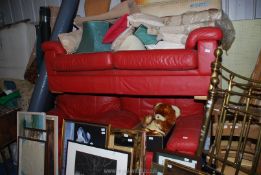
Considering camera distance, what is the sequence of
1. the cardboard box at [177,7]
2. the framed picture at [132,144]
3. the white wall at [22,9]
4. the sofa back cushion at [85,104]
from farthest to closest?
the white wall at [22,9]
the sofa back cushion at [85,104]
the cardboard box at [177,7]
the framed picture at [132,144]

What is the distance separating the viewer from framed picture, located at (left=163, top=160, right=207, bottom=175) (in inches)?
48.3

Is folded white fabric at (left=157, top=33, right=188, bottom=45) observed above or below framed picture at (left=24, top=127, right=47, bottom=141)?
above

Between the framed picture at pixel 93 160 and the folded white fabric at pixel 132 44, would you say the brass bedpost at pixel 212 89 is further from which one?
the folded white fabric at pixel 132 44

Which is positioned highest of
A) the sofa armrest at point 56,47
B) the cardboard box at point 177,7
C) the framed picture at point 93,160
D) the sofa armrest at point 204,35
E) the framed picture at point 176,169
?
the cardboard box at point 177,7

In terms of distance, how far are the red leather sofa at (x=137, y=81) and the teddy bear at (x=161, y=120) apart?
0.07m

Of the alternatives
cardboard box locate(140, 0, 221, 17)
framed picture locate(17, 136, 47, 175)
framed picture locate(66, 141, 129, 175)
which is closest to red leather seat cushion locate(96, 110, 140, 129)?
framed picture locate(66, 141, 129, 175)

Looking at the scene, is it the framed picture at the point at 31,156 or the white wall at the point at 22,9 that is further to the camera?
the white wall at the point at 22,9

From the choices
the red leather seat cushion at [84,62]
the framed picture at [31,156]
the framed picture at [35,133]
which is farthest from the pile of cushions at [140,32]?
the framed picture at [31,156]

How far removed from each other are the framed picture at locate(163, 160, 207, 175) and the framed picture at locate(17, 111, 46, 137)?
1.22 metres

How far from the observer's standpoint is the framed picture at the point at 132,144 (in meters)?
1.54

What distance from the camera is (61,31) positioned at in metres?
2.56

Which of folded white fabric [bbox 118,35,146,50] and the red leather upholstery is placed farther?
folded white fabric [bbox 118,35,146,50]

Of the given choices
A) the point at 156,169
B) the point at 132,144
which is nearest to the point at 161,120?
the point at 132,144

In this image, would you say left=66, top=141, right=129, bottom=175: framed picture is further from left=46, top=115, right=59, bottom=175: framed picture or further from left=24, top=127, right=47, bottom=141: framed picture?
left=24, top=127, right=47, bottom=141: framed picture
